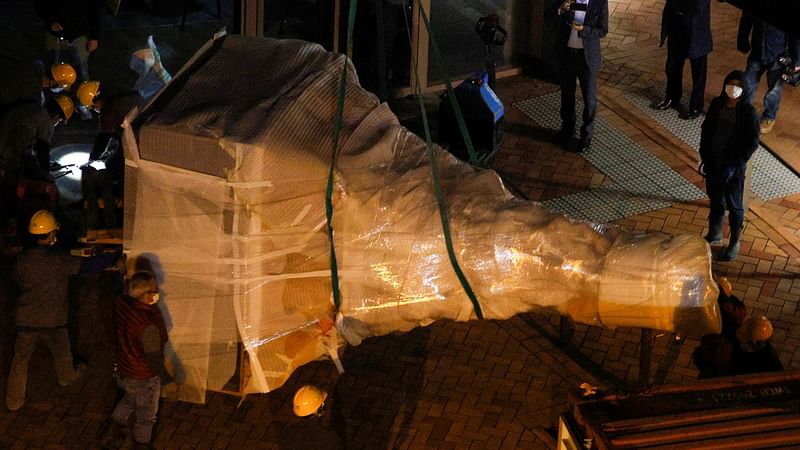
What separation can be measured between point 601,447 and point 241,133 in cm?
285

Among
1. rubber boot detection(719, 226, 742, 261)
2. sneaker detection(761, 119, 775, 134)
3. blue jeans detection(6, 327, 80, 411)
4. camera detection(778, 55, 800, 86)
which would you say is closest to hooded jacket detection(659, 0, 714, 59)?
camera detection(778, 55, 800, 86)

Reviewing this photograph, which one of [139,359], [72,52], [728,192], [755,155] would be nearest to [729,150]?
[728,192]

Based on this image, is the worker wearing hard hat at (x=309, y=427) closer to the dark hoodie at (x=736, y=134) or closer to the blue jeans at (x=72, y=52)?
the dark hoodie at (x=736, y=134)

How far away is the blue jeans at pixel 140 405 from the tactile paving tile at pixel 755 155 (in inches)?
251

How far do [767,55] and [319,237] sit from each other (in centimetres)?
699

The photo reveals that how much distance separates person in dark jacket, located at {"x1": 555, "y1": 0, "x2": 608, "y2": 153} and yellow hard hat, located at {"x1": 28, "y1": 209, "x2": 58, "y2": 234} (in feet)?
17.5

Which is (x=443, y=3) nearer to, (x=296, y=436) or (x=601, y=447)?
(x=296, y=436)

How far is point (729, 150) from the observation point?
10.4 metres

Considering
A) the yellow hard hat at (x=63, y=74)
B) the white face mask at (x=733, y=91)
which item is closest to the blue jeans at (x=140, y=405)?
the yellow hard hat at (x=63, y=74)

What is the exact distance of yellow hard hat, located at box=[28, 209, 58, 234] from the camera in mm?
9320

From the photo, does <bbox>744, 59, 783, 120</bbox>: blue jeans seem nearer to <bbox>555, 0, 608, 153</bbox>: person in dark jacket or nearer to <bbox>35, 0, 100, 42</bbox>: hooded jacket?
<bbox>555, 0, 608, 153</bbox>: person in dark jacket

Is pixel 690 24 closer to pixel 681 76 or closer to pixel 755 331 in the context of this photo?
pixel 681 76

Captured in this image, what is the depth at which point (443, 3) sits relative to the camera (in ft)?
49.6

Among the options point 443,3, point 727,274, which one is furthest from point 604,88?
point 727,274
